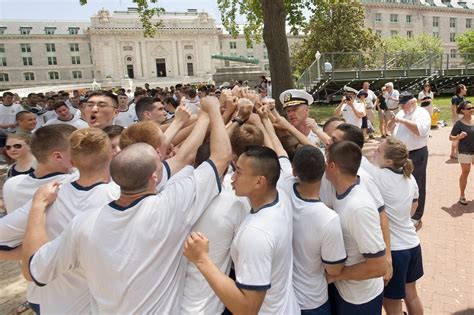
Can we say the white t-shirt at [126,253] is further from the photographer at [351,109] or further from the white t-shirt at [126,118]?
the photographer at [351,109]

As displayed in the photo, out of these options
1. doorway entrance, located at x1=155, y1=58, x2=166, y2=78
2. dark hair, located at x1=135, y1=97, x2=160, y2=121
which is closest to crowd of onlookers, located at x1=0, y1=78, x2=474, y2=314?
dark hair, located at x1=135, y1=97, x2=160, y2=121

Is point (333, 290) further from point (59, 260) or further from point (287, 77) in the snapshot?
point (287, 77)

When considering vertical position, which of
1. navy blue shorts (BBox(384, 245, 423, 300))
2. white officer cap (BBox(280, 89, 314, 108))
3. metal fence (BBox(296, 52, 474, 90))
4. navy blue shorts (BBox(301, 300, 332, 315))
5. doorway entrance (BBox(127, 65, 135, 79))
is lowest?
navy blue shorts (BBox(384, 245, 423, 300))

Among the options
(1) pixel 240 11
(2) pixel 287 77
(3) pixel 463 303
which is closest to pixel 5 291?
(3) pixel 463 303

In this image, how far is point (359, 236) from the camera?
2209mm

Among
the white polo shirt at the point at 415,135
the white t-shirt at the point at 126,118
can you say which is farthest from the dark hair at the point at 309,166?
the white t-shirt at the point at 126,118

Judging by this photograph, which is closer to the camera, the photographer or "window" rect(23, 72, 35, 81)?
the photographer

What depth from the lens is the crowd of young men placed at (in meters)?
1.82

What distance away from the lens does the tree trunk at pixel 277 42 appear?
11734 millimetres

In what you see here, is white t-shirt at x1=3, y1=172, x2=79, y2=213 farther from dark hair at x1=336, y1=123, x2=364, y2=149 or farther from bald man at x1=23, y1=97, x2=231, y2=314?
dark hair at x1=336, y1=123, x2=364, y2=149

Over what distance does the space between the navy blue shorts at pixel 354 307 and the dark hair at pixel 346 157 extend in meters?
0.84

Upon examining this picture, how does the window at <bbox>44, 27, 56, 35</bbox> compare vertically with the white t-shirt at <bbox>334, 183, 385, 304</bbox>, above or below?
above

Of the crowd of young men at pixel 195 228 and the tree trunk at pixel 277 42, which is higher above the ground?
the tree trunk at pixel 277 42

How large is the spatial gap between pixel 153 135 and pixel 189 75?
77.0 m
